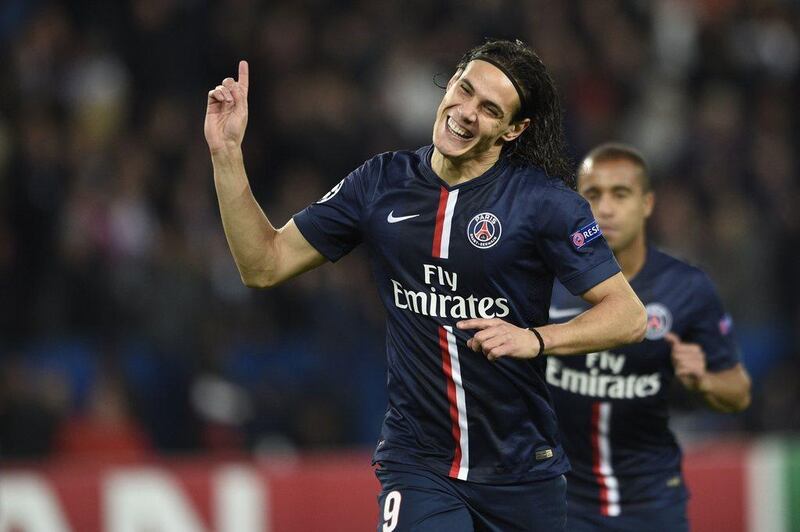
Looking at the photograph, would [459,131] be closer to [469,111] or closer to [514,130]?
[469,111]

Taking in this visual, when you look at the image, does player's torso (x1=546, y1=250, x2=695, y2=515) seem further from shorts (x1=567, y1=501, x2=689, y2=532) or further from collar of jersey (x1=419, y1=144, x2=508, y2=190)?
collar of jersey (x1=419, y1=144, x2=508, y2=190)

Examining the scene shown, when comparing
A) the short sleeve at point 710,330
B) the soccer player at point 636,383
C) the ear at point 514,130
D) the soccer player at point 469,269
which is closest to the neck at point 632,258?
the soccer player at point 636,383

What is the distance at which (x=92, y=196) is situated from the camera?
9.75 m

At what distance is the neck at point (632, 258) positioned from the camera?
5.66 m

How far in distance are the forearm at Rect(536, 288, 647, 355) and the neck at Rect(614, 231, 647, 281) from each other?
1284 millimetres

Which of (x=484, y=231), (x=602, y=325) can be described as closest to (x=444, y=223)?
(x=484, y=231)

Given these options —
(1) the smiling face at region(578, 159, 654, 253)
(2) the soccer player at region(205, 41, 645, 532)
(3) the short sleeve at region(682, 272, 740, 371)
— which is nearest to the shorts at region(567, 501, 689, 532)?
(3) the short sleeve at region(682, 272, 740, 371)

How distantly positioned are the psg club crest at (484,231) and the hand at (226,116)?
0.81m

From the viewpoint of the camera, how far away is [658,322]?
5.52 meters

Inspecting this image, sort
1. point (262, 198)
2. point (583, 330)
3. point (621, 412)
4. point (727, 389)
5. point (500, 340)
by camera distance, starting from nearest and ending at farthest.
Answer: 1. point (500, 340)
2. point (583, 330)
3. point (621, 412)
4. point (727, 389)
5. point (262, 198)

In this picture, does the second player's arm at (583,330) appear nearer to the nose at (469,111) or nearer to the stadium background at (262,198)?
the nose at (469,111)

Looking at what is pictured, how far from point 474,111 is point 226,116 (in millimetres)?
810

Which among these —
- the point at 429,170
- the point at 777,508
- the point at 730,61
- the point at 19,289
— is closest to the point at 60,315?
the point at 19,289

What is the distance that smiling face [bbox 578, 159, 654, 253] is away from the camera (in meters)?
5.58
